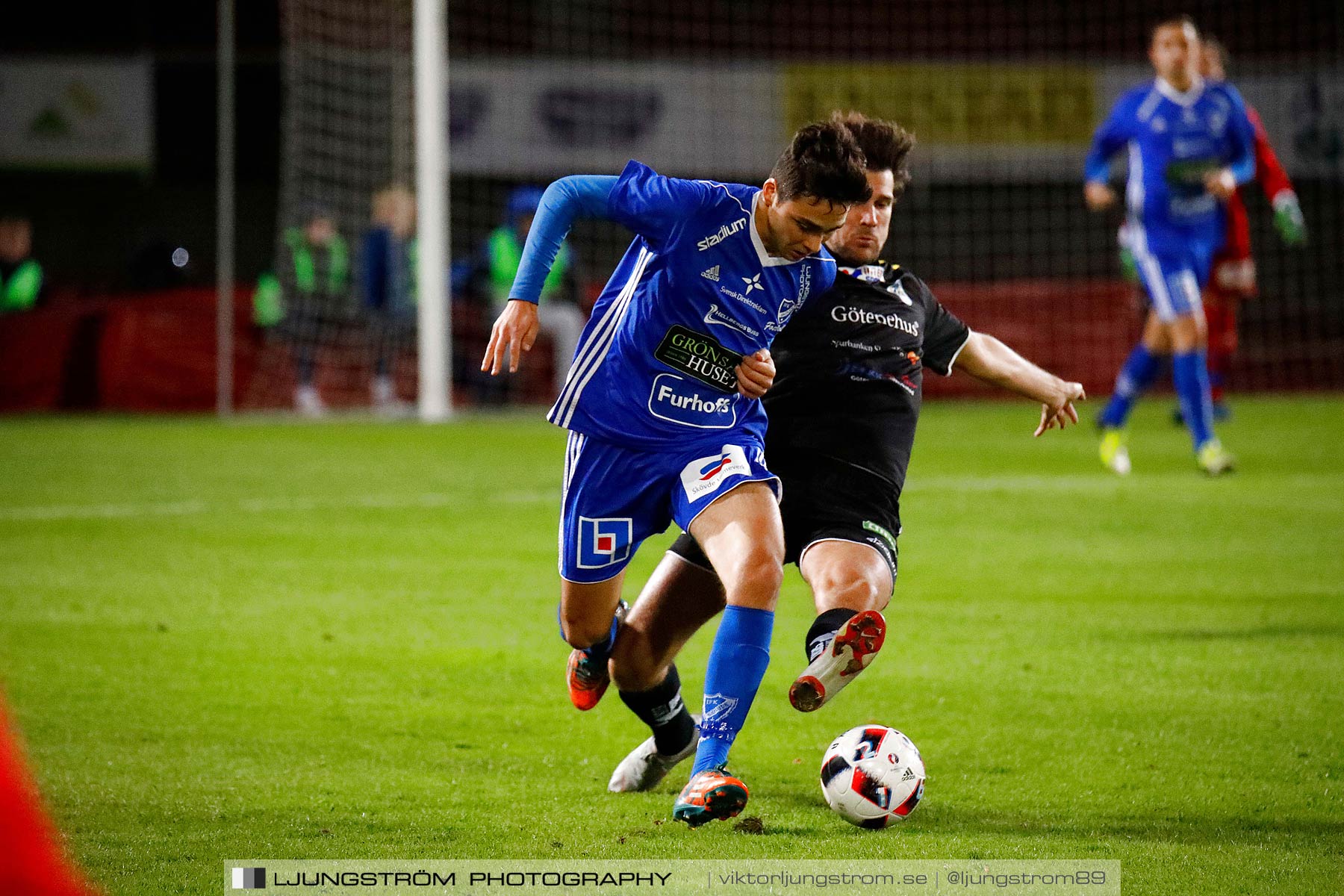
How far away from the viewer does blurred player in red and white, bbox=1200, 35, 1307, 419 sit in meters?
10.8

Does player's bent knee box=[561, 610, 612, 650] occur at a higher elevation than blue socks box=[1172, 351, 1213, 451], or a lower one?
lower

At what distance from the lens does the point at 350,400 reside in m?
18.2

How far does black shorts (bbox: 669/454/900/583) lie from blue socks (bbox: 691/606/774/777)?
535 mm

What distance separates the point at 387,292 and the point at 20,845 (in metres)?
17.0

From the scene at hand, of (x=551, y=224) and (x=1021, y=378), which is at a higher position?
(x=551, y=224)

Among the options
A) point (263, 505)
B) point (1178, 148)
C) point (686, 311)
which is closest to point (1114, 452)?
point (1178, 148)

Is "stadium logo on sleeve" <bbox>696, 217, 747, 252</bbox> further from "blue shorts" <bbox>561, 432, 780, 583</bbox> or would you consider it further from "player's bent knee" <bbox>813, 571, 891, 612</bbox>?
"player's bent knee" <bbox>813, 571, 891, 612</bbox>

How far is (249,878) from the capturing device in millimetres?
3340

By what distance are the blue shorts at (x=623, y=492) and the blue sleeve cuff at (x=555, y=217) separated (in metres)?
0.44

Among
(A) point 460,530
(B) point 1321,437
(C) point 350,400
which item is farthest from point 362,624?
(C) point 350,400

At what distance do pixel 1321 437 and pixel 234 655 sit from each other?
989 centimetres

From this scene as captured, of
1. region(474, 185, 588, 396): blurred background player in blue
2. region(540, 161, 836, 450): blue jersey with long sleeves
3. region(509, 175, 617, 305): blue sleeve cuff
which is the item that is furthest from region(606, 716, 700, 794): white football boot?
region(474, 185, 588, 396): blurred background player in blue

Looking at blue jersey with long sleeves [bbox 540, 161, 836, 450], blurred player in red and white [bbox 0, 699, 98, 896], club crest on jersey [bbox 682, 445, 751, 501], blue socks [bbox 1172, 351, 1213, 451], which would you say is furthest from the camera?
blue socks [bbox 1172, 351, 1213, 451]

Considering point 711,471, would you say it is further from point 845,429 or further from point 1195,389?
point 1195,389
